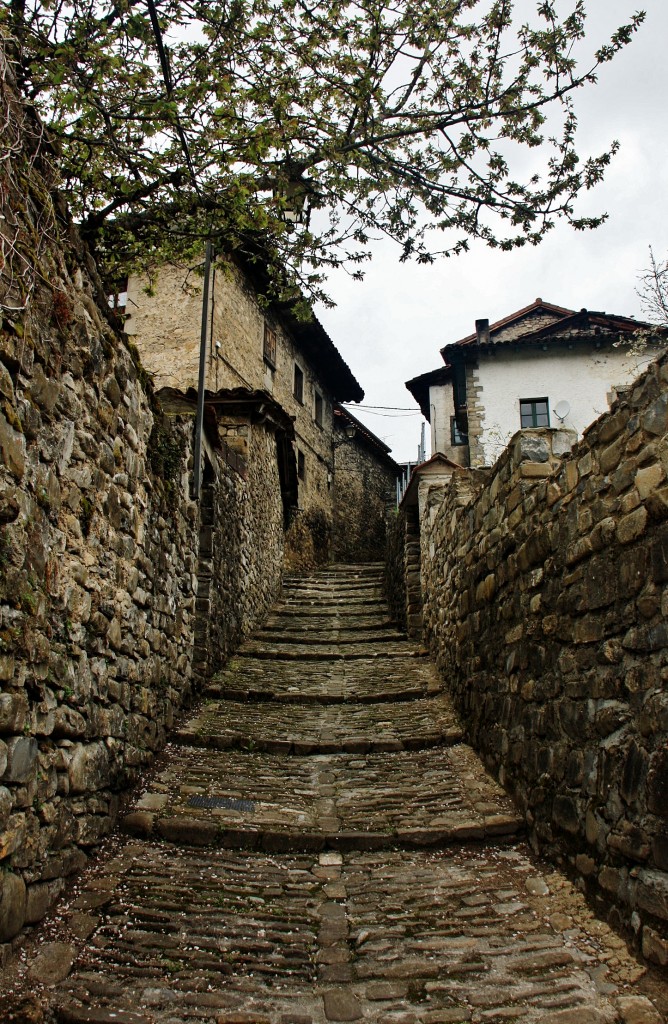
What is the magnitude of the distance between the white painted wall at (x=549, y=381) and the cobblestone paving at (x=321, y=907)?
13.4 meters

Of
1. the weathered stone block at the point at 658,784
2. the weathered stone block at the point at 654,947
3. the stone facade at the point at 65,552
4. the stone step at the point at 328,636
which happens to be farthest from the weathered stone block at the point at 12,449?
the stone step at the point at 328,636

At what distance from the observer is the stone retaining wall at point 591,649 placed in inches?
95.0

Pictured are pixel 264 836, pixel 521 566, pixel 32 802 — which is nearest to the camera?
pixel 32 802

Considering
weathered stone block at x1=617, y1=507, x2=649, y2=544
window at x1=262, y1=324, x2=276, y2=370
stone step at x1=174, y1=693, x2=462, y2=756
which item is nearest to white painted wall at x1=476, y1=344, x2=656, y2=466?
window at x1=262, y1=324, x2=276, y2=370

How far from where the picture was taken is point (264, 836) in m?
3.76

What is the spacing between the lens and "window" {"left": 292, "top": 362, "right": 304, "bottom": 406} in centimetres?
1752

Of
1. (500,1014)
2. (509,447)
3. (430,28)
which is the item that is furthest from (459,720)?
(430,28)

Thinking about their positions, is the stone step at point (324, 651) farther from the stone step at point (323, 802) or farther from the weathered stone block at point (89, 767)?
the weathered stone block at point (89, 767)

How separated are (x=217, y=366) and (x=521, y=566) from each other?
970 centimetres

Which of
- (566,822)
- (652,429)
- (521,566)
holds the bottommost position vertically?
(566,822)

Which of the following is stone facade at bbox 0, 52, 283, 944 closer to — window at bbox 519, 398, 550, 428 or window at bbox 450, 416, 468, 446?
window at bbox 519, 398, 550, 428

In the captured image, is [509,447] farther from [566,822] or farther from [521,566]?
[566,822]

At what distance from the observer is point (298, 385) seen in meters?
17.8

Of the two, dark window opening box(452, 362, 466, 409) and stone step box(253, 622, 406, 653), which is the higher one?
dark window opening box(452, 362, 466, 409)
